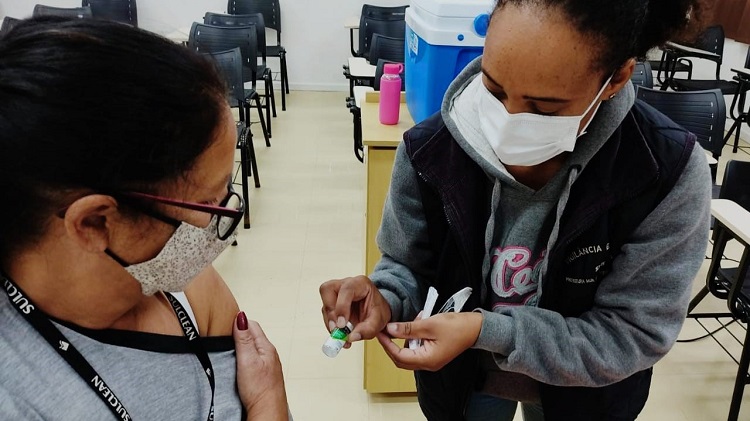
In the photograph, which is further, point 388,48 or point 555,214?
point 388,48

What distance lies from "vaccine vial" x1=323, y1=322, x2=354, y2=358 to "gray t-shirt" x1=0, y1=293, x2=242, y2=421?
6.6 inches

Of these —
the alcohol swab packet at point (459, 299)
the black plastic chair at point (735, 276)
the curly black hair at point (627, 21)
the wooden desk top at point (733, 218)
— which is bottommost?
the black plastic chair at point (735, 276)

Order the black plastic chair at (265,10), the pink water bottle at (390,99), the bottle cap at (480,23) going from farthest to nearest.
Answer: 1. the black plastic chair at (265,10)
2. the pink water bottle at (390,99)
3. the bottle cap at (480,23)

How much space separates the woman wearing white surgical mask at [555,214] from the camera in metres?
0.75

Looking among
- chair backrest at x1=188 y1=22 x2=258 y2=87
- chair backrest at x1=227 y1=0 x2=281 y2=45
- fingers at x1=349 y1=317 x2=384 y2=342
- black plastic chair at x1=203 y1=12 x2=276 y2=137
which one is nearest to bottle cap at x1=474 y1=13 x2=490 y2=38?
fingers at x1=349 y1=317 x2=384 y2=342

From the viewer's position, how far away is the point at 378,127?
173cm

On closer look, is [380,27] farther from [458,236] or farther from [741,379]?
[458,236]

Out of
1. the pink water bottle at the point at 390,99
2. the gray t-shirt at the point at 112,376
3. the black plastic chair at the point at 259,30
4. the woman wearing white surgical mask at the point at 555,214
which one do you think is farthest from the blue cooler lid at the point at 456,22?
the black plastic chair at the point at 259,30

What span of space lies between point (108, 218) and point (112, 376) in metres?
0.24

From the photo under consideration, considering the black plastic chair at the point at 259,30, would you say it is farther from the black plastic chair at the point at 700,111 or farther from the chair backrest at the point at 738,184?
the chair backrest at the point at 738,184

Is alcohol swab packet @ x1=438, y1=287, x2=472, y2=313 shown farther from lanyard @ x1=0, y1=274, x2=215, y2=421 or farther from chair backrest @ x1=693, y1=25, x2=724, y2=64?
chair backrest @ x1=693, y1=25, x2=724, y2=64

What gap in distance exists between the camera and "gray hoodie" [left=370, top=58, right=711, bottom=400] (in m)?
0.82

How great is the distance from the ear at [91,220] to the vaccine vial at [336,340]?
41cm

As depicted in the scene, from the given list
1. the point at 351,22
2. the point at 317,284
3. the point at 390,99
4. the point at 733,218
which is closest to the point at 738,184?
the point at 733,218
